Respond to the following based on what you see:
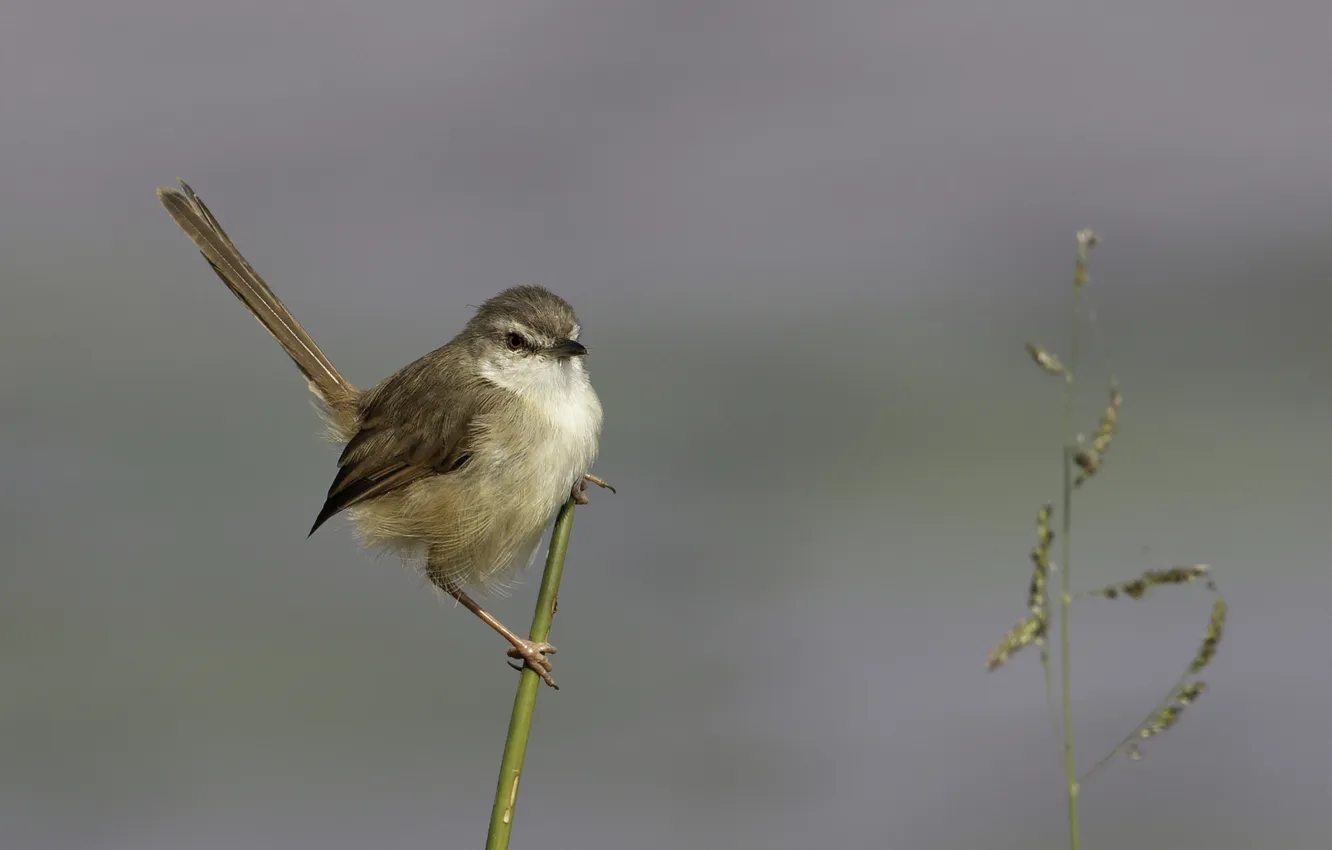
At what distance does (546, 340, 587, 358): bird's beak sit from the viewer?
4383 mm

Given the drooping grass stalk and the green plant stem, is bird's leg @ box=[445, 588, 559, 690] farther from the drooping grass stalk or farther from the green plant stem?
the drooping grass stalk

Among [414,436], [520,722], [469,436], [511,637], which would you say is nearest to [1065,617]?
[520,722]

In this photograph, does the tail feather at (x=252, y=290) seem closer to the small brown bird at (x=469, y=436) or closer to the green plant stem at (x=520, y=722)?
the small brown bird at (x=469, y=436)

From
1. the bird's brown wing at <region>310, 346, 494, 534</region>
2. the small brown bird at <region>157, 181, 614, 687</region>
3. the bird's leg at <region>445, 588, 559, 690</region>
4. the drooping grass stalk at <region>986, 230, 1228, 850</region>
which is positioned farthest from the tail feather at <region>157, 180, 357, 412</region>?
the drooping grass stalk at <region>986, 230, 1228, 850</region>

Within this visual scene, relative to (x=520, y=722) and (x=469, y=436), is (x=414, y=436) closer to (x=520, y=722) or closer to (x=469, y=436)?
(x=469, y=436)

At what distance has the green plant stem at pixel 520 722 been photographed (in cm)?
241

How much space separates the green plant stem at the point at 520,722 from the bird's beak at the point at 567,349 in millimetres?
1285

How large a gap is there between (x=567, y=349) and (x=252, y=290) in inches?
46.4

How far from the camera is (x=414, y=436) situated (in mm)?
4582

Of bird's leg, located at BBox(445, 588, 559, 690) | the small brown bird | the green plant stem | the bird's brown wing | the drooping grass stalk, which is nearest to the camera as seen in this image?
the drooping grass stalk

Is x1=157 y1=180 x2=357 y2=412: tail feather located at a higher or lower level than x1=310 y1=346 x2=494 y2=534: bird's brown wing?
higher

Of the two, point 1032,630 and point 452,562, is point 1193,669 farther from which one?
point 452,562

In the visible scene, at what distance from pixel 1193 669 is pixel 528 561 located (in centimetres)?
265

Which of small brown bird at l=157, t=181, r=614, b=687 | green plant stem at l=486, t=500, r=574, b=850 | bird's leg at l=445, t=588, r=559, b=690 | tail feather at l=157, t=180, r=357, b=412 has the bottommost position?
green plant stem at l=486, t=500, r=574, b=850
